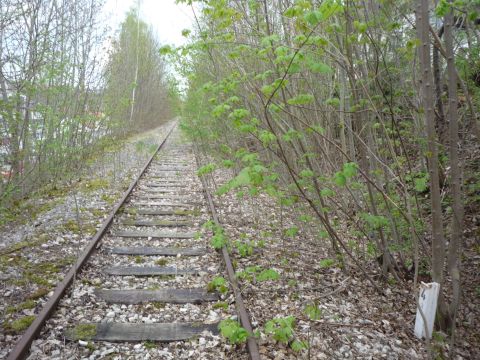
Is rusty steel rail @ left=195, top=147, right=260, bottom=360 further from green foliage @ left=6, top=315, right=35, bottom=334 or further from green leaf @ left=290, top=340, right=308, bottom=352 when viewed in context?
green foliage @ left=6, top=315, right=35, bottom=334

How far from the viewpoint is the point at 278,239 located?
629cm

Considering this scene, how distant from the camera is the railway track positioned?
3.28m

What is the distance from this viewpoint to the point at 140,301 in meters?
4.05

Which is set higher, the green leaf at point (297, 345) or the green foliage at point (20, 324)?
the green foliage at point (20, 324)

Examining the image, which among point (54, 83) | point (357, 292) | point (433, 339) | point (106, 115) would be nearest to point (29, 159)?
point (54, 83)

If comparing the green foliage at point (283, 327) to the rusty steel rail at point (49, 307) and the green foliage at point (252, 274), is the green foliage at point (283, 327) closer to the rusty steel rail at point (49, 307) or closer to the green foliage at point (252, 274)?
the green foliage at point (252, 274)

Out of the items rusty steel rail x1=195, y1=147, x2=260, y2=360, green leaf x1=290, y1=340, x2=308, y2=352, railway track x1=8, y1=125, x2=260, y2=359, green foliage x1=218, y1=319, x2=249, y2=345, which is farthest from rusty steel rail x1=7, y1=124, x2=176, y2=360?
green leaf x1=290, y1=340, x2=308, y2=352

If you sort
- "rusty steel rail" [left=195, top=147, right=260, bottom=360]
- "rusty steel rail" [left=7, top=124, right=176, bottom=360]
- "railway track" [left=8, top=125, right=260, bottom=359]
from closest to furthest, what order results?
"rusty steel rail" [left=7, top=124, right=176, bottom=360], "rusty steel rail" [left=195, top=147, right=260, bottom=360], "railway track" [left=8, top=125, right=260, bottom=359]

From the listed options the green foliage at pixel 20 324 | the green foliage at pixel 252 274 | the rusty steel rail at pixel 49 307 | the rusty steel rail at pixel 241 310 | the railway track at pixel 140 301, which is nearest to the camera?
the rusty steel rail at pixel 49 307

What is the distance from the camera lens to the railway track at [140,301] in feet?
10.8

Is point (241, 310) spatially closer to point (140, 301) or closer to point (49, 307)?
point (140, 301)

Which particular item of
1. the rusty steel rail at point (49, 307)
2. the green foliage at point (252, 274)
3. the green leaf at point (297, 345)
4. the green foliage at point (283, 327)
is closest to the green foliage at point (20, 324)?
the rusty steel rail at point (49, 307)

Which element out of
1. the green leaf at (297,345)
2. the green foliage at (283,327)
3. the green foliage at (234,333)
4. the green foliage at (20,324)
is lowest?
the green leaf at (297,345)

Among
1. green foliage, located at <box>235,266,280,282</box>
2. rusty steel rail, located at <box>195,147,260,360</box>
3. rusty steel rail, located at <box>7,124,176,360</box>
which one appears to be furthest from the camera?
green foliage, located at <box>235,266,280,282</box>
